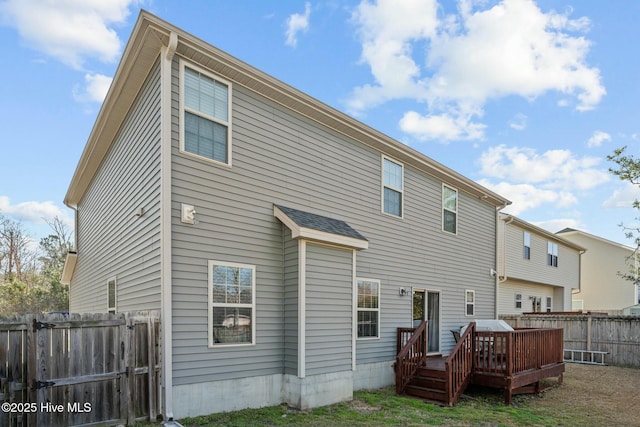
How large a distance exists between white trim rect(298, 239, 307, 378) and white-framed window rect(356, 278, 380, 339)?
2.06 m

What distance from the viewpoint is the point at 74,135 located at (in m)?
20.0

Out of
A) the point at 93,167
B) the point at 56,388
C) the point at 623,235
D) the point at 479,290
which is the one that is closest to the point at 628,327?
the point at 623,235

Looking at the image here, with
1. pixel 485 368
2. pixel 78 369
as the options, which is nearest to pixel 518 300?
pixel 485 368

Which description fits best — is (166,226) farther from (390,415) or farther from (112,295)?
(390,415)

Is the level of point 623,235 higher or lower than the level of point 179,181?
lower

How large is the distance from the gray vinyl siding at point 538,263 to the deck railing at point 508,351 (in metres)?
9.23

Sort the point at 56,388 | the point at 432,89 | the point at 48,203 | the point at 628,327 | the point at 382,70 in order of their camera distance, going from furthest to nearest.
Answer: the point at 48,203 < the point at 432,89 < the point at 382,70 < the point at 628,327 < the point at 56,388

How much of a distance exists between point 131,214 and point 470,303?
9.61 metres

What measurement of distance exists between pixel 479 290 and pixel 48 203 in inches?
1185

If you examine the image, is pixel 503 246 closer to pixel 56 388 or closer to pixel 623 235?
pixel 623 235

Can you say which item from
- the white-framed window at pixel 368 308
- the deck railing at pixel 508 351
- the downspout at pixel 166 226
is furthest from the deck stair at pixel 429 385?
the downspout at pixel 166 226

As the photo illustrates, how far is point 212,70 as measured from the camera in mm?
6559

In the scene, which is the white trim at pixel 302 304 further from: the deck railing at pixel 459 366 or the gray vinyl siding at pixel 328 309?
the deck railing at pixel 459 366

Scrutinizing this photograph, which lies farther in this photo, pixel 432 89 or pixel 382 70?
pixel 432 89
